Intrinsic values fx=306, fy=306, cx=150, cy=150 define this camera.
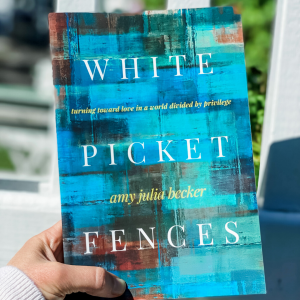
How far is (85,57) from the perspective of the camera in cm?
91

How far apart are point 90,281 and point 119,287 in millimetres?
89

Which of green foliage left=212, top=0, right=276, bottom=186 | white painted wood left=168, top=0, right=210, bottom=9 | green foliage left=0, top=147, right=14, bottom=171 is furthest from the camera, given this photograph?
green foliage left=0, top=147, right=14, bottom=171

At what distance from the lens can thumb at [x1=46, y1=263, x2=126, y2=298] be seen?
909 mm

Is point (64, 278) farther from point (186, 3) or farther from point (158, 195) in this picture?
point (186, 3)

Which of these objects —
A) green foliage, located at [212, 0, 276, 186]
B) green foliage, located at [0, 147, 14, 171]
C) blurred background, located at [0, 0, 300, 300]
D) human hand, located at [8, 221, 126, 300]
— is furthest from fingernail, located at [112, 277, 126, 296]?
green foliage, located at [0, 147, 14, 171]

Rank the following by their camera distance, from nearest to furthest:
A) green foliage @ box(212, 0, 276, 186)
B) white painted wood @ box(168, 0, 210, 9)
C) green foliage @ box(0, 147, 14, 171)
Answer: white painted wood @ box(168, 0, 210, 9) < green foliage @ box(212, 0, 276, 186) < green foliage @ box(0, 147, 14, 171)

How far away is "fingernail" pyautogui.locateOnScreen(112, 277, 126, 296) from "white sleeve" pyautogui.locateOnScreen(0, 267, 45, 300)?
0.78 ft

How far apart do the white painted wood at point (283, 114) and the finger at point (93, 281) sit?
0.78 m

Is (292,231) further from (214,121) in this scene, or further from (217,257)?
(214,121)

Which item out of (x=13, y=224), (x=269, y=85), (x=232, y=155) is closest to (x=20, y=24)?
(x=13, y=224)

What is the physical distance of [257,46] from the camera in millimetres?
1796

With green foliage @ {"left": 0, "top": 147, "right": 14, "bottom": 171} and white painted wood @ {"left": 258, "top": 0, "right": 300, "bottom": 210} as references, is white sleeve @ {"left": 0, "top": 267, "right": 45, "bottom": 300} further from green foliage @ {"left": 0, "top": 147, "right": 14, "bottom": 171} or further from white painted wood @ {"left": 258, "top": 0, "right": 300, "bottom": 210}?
green foliage @ {"left": 0, "top": 147, "right": 14, "bottom": 171}

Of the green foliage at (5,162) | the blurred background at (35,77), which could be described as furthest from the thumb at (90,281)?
the green foliage at (5,162)

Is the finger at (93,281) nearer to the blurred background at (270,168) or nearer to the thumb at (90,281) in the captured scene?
the thumb at (90,281)
